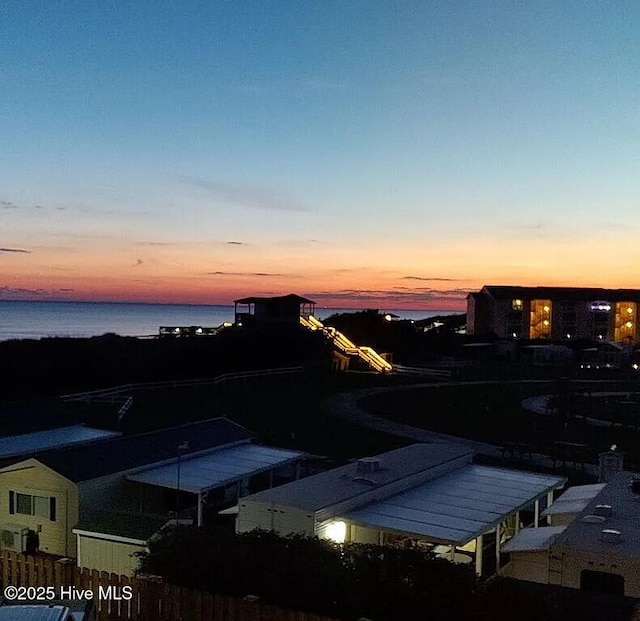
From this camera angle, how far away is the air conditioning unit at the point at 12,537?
1784 centimetres

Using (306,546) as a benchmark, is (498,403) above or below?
below

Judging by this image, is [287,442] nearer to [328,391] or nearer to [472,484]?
[472,484]

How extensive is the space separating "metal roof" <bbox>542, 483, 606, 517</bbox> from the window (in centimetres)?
1150

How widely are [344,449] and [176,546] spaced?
22130 mm

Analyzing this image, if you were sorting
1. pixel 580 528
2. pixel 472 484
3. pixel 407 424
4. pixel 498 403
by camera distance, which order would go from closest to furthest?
pixel 580 528, pixel 472 484, pixel 407 424, pixel 498 403

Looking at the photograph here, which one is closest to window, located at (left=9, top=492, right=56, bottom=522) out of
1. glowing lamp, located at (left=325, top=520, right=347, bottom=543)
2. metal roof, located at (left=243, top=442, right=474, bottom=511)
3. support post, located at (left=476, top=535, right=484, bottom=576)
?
metal roof, located at (left=243, top=442, right=474, bottom=511)

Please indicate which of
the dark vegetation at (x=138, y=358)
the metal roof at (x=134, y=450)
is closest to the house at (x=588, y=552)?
the metal roof at (x=134, y=450)

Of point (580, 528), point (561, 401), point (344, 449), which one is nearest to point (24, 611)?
point (580, 528)

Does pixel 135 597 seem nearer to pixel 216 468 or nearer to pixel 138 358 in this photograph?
pixel 216 468

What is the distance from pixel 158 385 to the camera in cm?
4778

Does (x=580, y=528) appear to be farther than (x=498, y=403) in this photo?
No

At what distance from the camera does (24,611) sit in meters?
7.34

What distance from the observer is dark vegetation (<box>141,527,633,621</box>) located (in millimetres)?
8203

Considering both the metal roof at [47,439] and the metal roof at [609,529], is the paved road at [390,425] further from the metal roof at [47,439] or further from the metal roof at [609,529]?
the metal roof at [47,439]
